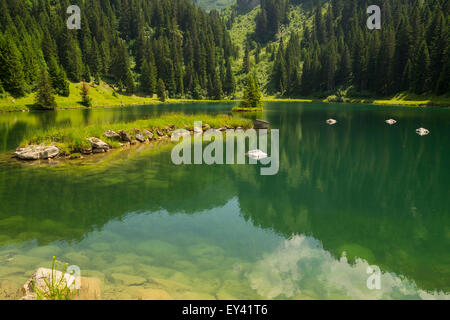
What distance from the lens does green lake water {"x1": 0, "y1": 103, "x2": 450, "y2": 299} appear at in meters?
8.89

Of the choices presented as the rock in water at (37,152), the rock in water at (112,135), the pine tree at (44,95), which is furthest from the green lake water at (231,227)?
the pine tree at (44,95)

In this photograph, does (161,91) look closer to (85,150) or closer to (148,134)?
(148,134)

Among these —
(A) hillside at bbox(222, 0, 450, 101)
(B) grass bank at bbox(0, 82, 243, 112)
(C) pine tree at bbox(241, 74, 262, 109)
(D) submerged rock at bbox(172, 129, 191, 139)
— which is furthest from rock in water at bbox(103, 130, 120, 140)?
(A) hillside at bbox(222, 0, 450, 101)

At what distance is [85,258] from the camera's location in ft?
33.2

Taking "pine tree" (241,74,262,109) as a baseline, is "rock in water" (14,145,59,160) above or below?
below

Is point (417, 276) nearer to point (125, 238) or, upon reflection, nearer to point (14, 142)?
point (125, 238)

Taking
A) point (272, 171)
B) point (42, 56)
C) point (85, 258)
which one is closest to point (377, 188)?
point (272, 171)

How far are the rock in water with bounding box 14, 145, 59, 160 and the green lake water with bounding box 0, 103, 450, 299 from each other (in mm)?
1041

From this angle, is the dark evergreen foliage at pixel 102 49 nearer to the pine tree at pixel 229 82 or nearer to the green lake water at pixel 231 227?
the pine tree at pixel 229 82

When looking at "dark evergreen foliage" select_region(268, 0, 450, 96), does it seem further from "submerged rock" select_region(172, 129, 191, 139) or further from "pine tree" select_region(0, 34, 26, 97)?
"pine tree" select_region(0, 34, 26, 97)

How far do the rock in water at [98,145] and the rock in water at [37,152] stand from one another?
3013 millimetres
